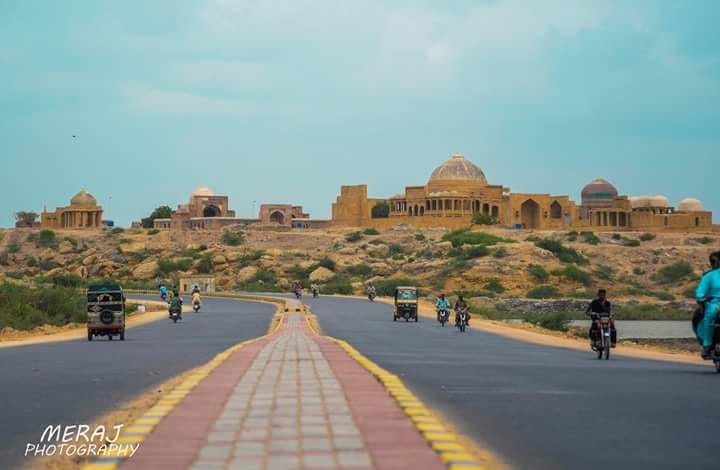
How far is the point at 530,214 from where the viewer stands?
10838 cm

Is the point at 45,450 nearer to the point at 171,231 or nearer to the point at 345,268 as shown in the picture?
the point at 345,268

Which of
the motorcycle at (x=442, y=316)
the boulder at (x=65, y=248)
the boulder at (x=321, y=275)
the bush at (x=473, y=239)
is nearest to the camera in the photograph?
the motorcycle at (x=442, y=316)

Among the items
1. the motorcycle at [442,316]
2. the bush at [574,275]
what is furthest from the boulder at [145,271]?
the motorcycle at [442,316]

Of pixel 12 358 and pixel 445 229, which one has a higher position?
pixel 445 229

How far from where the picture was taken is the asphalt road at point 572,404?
7.56 metres

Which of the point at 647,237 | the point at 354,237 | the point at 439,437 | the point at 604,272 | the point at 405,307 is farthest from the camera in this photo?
the point at 354,237

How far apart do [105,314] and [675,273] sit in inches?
2514

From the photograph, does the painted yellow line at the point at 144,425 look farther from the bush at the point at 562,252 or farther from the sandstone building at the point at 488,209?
the sandstone building at the point at 488,209

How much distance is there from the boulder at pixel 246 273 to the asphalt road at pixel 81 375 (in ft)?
192

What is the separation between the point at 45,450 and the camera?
7.84m

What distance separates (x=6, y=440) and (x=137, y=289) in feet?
243

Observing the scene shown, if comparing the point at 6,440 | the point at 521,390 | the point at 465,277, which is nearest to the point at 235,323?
the point at 521,390

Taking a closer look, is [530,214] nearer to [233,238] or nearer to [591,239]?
[591,239]

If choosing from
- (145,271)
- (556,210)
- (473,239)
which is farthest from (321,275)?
(556,210)
